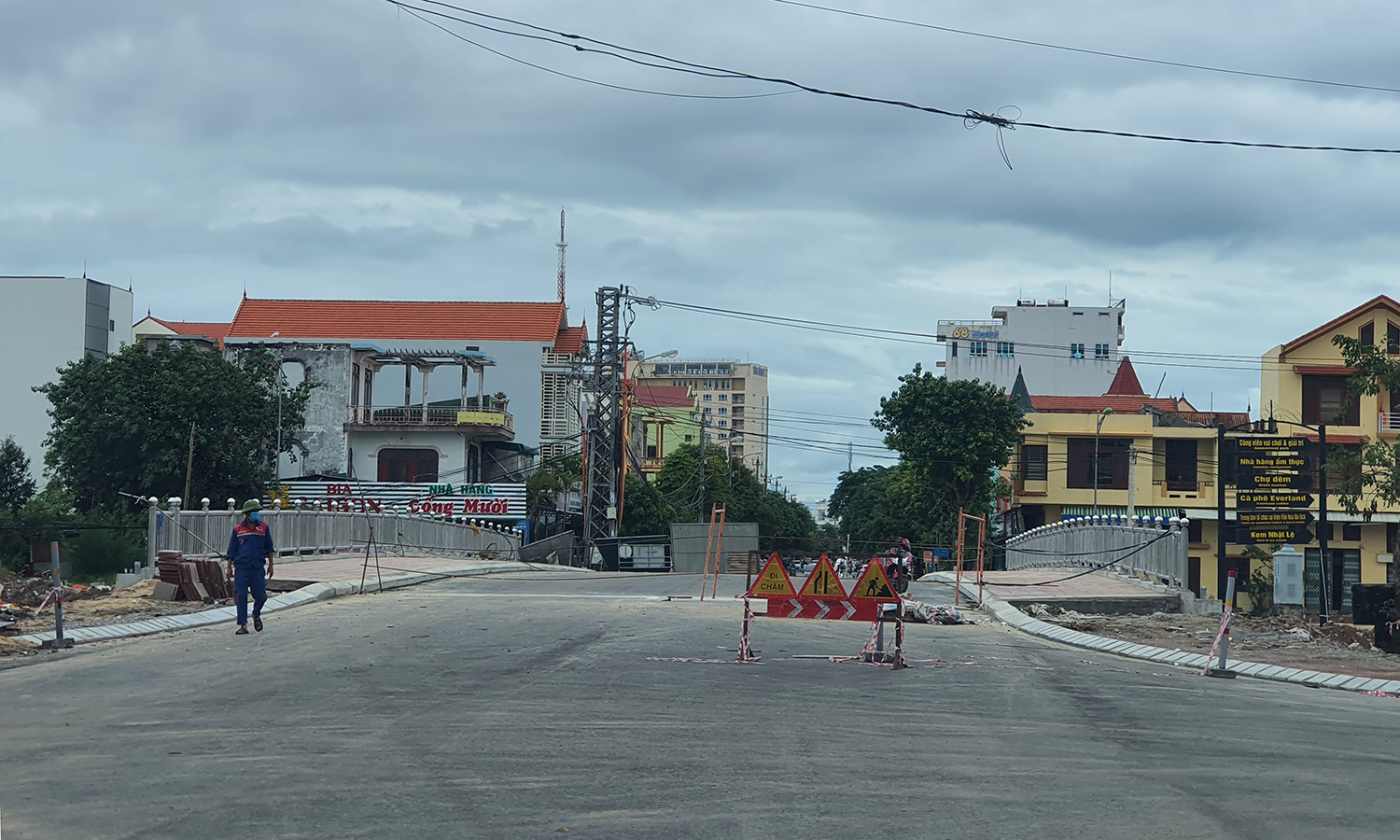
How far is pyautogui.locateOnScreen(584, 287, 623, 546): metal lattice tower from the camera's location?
184ft

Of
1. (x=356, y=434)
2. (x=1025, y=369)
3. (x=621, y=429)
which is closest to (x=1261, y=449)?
(x=621, y=429)

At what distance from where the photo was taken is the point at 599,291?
55.9 meters

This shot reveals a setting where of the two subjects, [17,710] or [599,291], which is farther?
[599,291]

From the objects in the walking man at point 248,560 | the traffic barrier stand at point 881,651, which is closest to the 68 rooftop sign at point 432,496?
the walking man at point 248,560

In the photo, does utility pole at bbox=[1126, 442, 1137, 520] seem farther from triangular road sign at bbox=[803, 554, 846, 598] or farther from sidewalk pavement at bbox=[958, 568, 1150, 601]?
triangular road sign at bbox=[803, 554, 846, 598]

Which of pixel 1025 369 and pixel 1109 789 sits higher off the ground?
pixel 1025 369

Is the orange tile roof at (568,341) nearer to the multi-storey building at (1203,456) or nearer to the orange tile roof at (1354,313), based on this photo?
the multi-storey building at (1203,456)

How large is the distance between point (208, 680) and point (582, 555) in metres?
45.9

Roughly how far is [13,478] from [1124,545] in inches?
2327

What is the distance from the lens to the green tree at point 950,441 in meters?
59.8

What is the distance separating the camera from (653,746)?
8477 mm

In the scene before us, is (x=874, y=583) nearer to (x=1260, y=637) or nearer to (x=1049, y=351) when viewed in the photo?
(x=1260, y=637)

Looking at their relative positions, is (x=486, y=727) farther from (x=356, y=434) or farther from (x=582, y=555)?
(x=356, y=434)

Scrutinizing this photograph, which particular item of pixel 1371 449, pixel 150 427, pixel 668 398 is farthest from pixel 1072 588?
pixel 668 398
